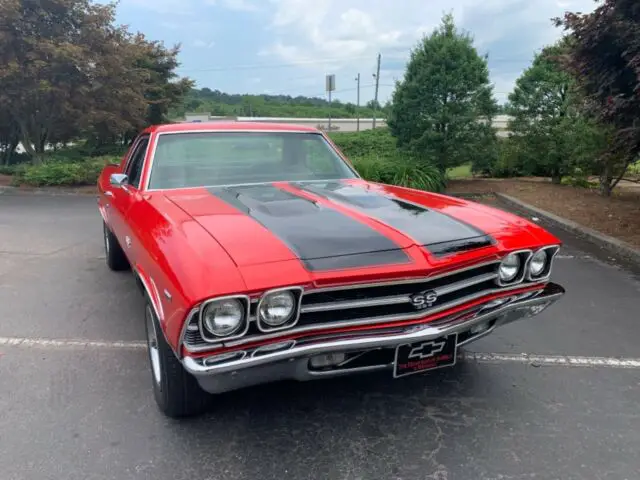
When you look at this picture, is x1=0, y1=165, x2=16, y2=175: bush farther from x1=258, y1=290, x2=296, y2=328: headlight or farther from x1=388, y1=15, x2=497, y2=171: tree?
x1=258, y1=290, x2=296, y2=328: headlight

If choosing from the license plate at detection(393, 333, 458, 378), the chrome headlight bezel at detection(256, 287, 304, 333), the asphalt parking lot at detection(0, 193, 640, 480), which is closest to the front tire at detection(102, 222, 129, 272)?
the asphalt parking lot at detection(0, 193, 640, 480)

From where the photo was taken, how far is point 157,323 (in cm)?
270

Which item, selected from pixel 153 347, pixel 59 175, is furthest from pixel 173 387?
pixel 59 175

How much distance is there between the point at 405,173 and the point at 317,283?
10.1 meters

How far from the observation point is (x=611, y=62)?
21.9ft

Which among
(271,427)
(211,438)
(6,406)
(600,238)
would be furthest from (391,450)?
(600,238)

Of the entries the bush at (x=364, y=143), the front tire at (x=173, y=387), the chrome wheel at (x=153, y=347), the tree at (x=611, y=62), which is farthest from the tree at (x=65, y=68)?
the front tire at (x=173, y=387)

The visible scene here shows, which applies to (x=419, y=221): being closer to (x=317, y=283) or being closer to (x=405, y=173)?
(x=317, y=283)

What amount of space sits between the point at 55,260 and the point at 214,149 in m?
3.44

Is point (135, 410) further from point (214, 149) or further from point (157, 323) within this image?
A: point (214, 149)

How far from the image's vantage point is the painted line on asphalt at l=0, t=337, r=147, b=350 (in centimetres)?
384

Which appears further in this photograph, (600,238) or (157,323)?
(600,238)

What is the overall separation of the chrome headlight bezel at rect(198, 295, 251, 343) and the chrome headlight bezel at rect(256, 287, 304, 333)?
5 cm

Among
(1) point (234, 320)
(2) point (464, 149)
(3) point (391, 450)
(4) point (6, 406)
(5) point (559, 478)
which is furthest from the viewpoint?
(2) point (464, 149)
